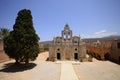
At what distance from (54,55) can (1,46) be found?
517 inches

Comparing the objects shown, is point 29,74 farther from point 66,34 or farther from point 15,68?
point 66,34

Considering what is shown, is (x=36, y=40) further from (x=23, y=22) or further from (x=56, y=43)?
(x=56, y=43)

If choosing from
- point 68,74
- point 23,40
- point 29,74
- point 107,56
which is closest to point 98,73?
point 68,74

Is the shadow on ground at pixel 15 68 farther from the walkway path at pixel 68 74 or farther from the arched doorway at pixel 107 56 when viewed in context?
the arched doorway at pixel 107 56

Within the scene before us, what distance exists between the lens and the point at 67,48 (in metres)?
33.7

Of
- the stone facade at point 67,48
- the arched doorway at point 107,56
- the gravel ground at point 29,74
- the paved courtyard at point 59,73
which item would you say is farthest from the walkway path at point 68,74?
the arched doorway at point 107,56

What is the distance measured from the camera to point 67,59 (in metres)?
33.4

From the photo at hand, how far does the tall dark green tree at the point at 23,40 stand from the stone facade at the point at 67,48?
875 cm

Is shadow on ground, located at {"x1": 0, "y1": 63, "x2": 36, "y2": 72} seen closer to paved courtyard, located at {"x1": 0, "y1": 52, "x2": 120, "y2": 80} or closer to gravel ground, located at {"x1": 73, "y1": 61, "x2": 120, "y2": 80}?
paved courtyard, located at {"x1": 0, "y1": 52, "x2": 120, "y2": 80}

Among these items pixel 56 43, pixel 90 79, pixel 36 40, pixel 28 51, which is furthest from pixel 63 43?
pixel 90 79

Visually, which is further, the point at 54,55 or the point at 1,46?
the point at 54,55

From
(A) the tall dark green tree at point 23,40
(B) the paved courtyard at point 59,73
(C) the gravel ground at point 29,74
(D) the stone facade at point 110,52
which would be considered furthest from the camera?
(D) the stone facade at point 110,52

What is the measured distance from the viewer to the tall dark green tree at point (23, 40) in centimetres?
2331

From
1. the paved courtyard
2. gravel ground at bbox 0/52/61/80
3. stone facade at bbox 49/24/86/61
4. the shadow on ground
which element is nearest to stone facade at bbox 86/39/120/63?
stone facade at bbox 49/24/86/61
